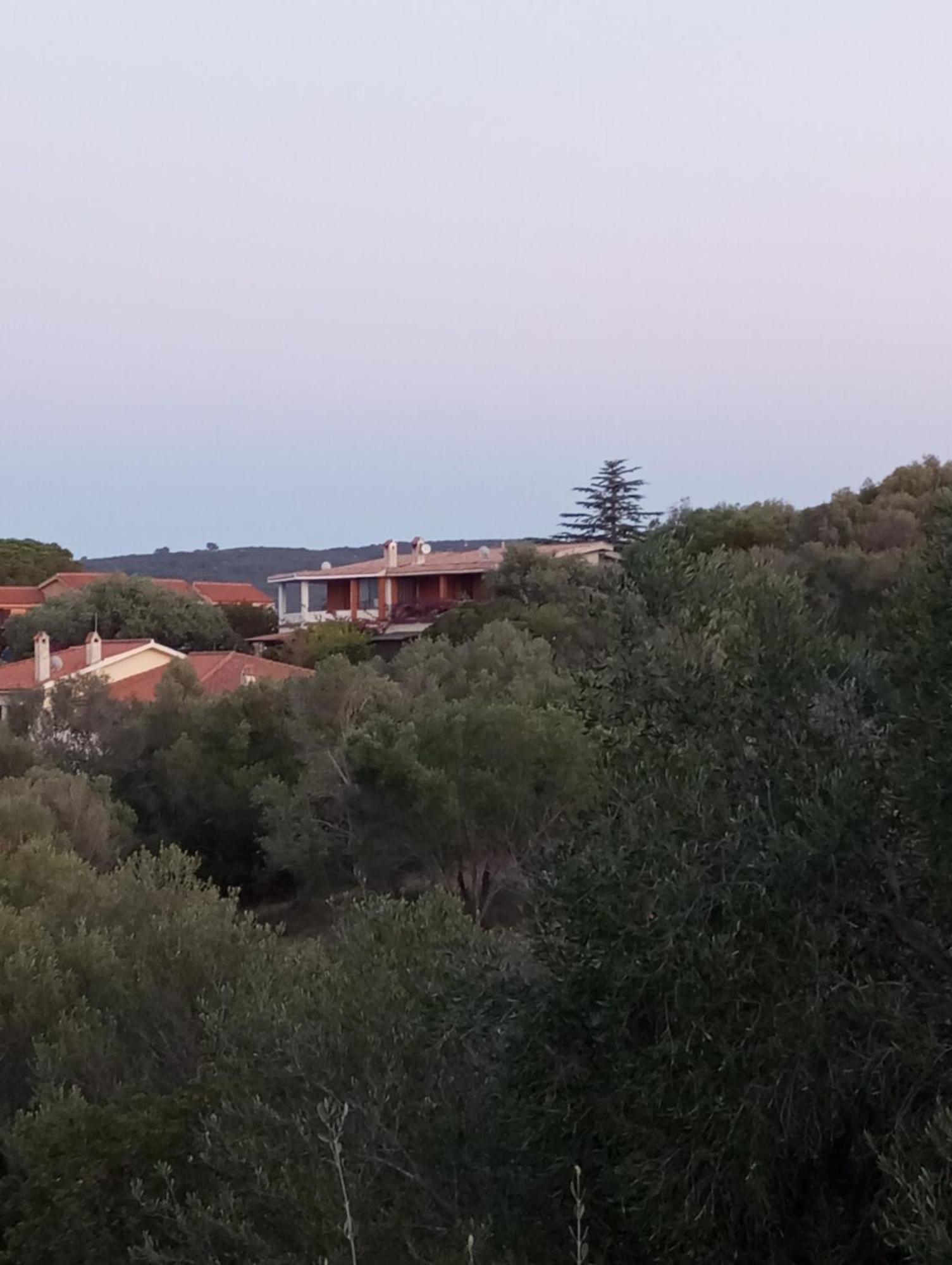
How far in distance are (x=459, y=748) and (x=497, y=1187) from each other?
54.2 ft

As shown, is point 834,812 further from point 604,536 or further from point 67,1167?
point 604,536

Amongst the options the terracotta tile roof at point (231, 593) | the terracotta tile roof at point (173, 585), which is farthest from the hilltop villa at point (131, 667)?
the terracotta tile roof at point (231, 593)

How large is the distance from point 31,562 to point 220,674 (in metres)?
45.4

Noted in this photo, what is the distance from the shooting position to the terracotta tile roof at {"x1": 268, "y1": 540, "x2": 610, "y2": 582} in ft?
167

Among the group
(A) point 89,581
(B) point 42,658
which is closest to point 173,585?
(A) point 89,581

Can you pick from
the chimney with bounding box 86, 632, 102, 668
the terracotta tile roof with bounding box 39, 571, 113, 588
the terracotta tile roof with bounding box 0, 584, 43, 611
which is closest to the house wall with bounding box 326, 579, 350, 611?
the terracotta tile roof with bounding box 39, 571, 113, 588

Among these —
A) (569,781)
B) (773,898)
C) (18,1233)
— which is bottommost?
(18,1233)

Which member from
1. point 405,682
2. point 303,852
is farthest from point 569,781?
point 405,682

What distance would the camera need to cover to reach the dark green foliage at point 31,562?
257ft

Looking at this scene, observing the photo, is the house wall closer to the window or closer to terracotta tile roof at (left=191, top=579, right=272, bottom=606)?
the window

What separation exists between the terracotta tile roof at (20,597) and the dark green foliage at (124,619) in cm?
1020

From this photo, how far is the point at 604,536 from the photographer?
2010 inches

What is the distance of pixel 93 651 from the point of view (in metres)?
40.7

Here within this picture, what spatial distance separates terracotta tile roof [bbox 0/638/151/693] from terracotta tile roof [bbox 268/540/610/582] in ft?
42.4
